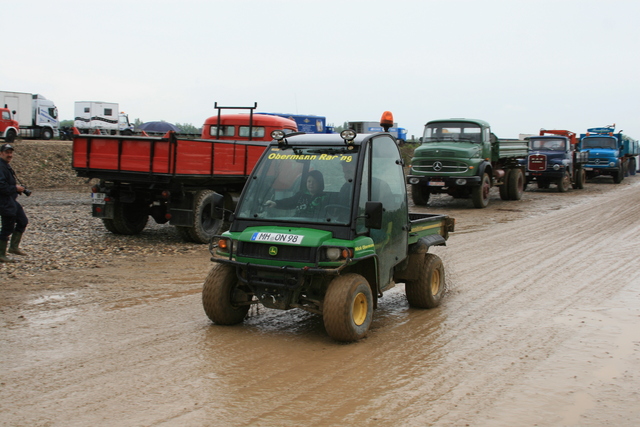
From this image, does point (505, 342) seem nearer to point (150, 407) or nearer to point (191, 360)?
point (191, 360)

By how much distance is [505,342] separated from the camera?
19.4ft

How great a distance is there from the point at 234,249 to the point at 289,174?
2.99 feet

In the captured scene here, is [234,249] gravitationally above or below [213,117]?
below

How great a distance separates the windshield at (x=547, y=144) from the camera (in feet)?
84.6

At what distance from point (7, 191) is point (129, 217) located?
347cm

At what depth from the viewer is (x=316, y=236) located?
219 inches

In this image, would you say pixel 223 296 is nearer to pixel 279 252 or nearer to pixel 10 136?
pixel 279 252

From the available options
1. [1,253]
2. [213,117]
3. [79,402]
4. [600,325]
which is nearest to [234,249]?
[79,402]

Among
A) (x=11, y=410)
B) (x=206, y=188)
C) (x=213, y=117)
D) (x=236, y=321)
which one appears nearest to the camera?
(x=11, y=410)

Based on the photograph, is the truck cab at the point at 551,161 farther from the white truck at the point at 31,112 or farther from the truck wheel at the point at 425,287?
the white truck at the point at 31,112

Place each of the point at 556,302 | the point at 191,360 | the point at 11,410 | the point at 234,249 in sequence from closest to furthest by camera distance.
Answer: the point at 11,410 < the point at 191,360 < the point at 234,249 < the point at 556,302

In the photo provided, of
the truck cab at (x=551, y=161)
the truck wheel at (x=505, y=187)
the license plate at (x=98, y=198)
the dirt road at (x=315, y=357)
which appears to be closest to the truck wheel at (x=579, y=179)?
the truck cab at (x=551, y=161)

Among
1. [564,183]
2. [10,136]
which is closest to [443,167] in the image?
[564,183]

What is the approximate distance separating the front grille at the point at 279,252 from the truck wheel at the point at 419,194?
14.1 metres
